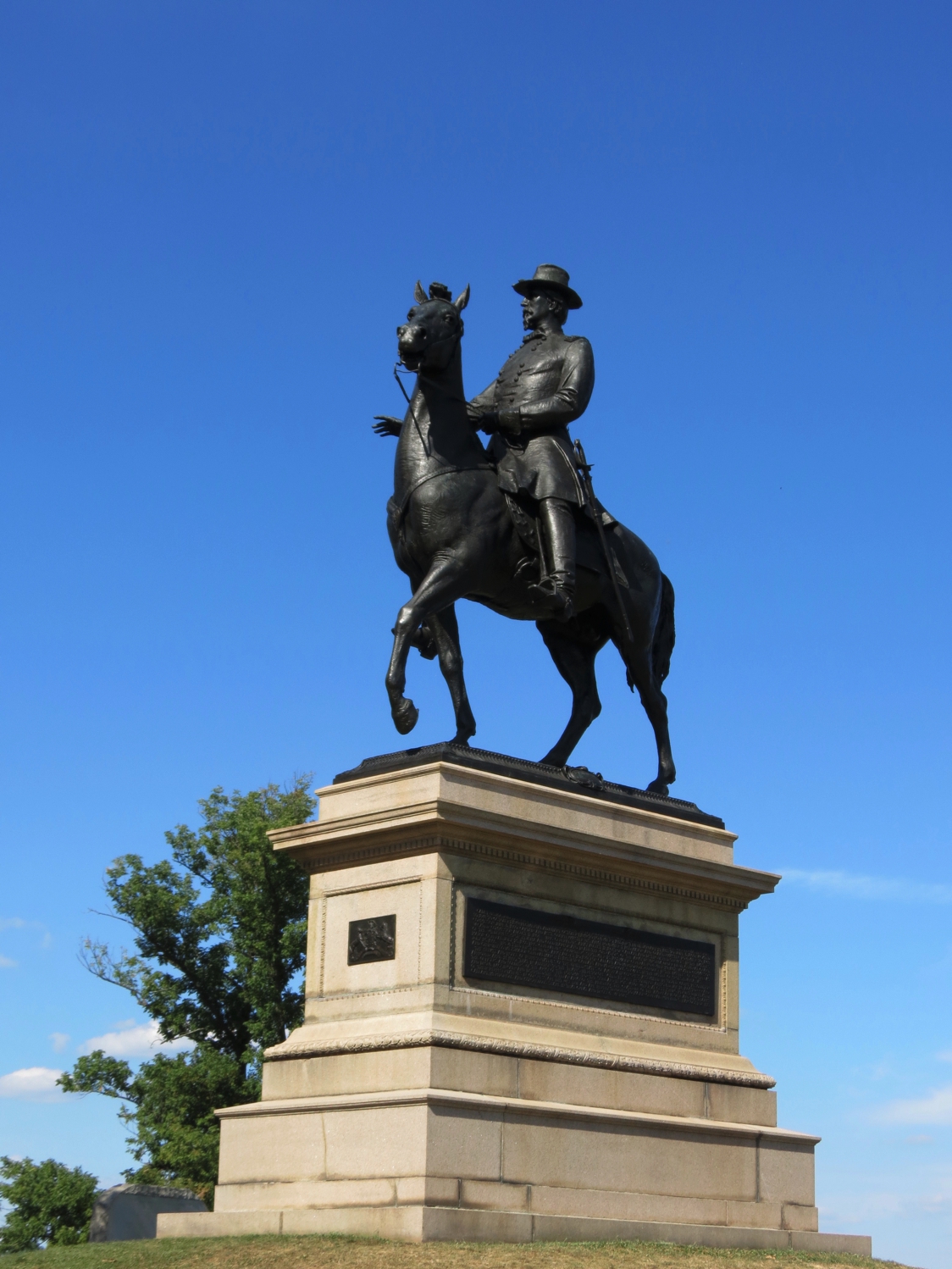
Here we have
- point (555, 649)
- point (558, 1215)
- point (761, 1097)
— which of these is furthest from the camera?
point (555, 649)

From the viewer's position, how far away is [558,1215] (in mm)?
13125

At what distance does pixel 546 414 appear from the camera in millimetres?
16109

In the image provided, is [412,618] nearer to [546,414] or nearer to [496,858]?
[496,858]

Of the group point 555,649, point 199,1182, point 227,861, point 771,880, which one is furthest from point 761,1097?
point 227,861

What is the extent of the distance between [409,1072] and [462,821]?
6.09 feet

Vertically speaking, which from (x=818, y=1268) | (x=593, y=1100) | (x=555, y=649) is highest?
(x=555, y=649)

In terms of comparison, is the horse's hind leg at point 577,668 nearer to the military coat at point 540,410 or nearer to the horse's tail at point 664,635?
the horse's tail at point 664,635

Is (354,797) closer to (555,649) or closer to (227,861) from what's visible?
(555,649)

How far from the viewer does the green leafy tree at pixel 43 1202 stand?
28.2 metres

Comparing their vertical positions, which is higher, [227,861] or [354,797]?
[227,861]

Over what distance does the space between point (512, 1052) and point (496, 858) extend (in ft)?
4.78

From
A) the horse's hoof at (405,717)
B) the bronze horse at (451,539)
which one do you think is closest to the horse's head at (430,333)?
the bronze horse at (451,539)

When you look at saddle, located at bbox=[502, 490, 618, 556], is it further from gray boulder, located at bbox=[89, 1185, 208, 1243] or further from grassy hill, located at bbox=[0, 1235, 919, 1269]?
gray boulder, located at bbox=[89, 1185, 208, 1243]

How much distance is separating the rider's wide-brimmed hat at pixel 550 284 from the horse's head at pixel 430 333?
1.65m
